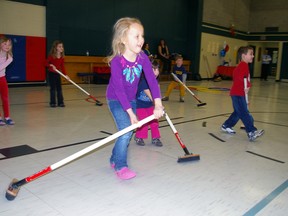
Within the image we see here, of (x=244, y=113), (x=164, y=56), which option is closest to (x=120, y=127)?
(x=244, y=113)

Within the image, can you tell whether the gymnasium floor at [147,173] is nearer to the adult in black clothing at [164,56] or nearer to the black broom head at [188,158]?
the black broom head at [188,158]

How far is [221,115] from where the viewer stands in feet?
20.9

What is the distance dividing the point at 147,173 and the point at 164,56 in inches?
460

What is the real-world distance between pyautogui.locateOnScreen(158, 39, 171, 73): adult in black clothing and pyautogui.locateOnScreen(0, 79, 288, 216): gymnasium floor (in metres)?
9.36

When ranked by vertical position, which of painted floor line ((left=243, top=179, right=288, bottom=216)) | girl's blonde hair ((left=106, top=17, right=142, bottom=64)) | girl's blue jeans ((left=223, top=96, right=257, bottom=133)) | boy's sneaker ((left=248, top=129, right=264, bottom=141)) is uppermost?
girl's blonde hair ((left=106, top=17, right=142, bottom=64))

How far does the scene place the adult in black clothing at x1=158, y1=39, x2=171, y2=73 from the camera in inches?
562

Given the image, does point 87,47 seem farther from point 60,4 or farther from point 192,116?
point 192,116

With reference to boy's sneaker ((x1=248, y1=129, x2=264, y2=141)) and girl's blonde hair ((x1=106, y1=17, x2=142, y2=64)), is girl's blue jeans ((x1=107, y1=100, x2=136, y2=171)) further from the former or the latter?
boy's sneaker ((x1=248, y1=129, x2=264, y2=141))

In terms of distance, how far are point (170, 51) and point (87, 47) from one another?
5.22 metres

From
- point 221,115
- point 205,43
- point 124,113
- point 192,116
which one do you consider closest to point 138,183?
point 124,113

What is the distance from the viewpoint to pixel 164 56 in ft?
46.8

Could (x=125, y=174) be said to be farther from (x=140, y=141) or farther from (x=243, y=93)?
(x=243, y=93)

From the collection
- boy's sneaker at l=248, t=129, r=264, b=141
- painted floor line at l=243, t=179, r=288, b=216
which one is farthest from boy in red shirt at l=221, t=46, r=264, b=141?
painted floor line at l=243, t=179, r=288, b=216

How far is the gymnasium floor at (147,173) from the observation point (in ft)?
7.63
